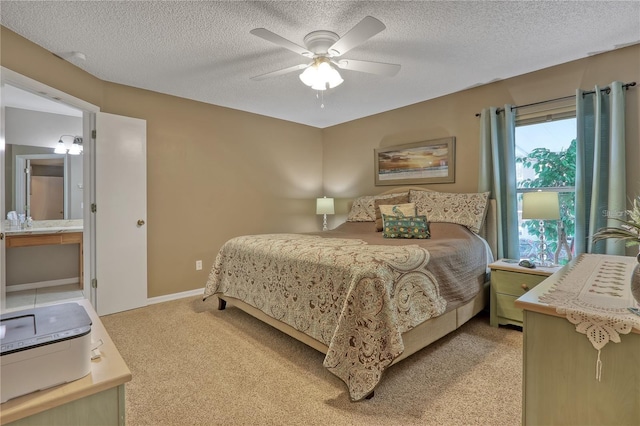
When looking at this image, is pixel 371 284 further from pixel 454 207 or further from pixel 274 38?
pixel 454 207

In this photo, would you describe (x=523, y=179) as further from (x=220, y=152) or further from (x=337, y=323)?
(x=220, y=152)

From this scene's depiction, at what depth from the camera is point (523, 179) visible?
10.4ft

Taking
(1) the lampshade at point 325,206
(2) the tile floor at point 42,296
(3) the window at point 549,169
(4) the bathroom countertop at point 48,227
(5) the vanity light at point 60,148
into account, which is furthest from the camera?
(1) the lampshade at point 325,206

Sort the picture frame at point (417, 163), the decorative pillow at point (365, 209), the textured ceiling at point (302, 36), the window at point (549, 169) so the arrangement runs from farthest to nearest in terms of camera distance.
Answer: the decorative pillow at point (365, 209) → the picture frame at point (417, 163) → the window at point (549, 169) → the textured ceiling at point (302, 36)

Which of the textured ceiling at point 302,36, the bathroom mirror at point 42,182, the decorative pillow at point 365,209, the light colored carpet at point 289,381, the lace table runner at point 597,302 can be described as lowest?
the light colored carpet at point 289,381

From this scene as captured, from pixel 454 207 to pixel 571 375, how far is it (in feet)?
7.58

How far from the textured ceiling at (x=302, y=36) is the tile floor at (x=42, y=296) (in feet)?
8.39

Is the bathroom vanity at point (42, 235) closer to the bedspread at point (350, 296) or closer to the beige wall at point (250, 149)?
the beige wall at point (250, 149)

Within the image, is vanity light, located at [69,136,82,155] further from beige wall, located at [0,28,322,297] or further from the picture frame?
the picture frame

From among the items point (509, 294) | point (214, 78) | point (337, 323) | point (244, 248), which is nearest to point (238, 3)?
point (214, 78)

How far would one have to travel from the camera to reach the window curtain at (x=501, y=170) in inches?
121

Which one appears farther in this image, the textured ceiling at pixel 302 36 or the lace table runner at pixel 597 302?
the textured ceiling at pixel 302 36

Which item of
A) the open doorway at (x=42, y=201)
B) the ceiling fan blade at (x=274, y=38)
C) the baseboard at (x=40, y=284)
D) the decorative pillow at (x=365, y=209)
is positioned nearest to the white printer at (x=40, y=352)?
the ceiling fan blade at (x=274, y=38)

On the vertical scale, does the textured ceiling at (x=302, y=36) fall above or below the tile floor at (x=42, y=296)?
above
